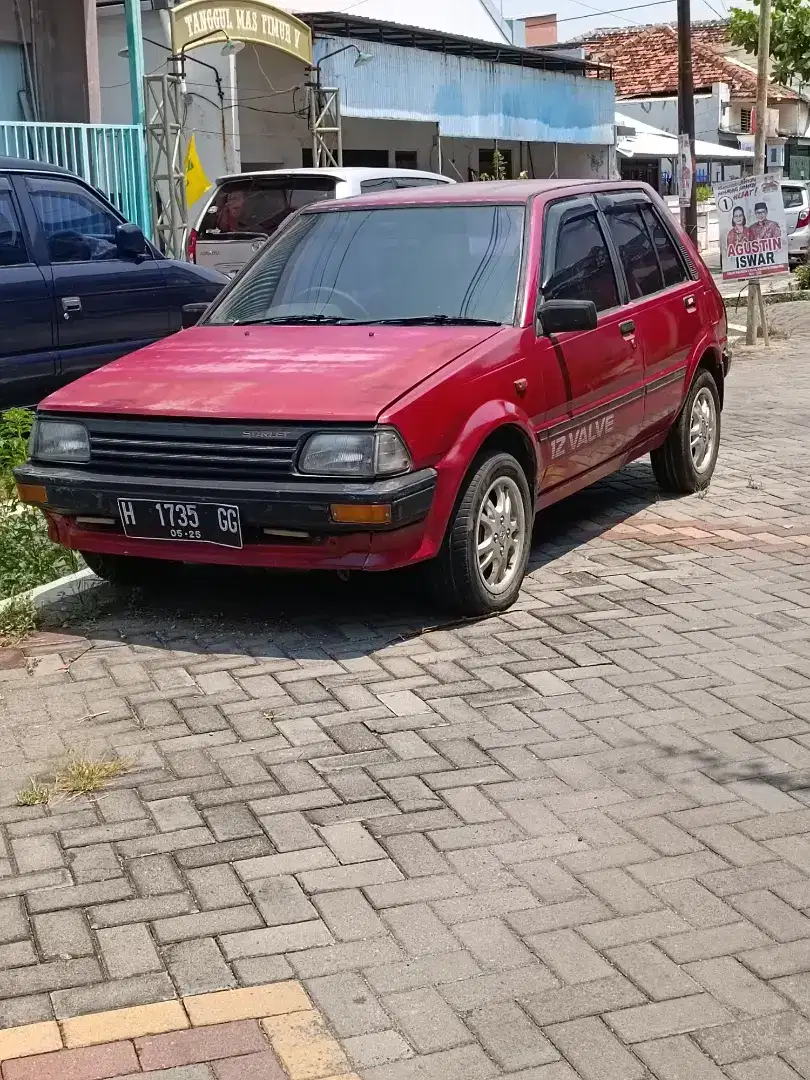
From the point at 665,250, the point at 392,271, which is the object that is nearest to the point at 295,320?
the point at 392,271

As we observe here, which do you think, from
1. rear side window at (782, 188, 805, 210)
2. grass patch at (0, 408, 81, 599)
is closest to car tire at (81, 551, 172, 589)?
grass patch at (0, 408, 81, 599)

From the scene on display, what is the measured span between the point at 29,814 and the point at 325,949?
1217 millimetres

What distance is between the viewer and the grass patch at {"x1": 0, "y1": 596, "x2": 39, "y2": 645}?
6.01 m

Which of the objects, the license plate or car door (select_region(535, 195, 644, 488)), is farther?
car door (select_region(535, 195, 644, 488))

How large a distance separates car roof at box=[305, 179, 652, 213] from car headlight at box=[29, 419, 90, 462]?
195 centimetres

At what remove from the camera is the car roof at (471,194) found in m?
6.93

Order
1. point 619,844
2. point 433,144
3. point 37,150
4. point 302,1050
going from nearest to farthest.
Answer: point 302,1050
point 619,844
point 37,150
point 433,144

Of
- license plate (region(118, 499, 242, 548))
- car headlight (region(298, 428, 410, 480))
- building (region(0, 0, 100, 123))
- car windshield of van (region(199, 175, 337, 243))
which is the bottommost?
license plate (region(118, 499, 242, 548))

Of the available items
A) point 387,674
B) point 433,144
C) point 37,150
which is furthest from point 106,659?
point 433,144

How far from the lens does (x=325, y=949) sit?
3.53 m

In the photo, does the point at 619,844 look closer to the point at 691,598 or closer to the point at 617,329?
the point at 691,598

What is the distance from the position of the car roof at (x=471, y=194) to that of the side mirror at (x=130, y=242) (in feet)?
8.06

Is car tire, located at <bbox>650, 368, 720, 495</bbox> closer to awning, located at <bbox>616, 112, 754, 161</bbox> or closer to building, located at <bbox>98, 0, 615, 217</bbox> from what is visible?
building, located at <bbox>98, 0, 615, 217</bbox>

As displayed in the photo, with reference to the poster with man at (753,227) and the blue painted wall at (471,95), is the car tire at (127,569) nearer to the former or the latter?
the poster with man at (753,227)
